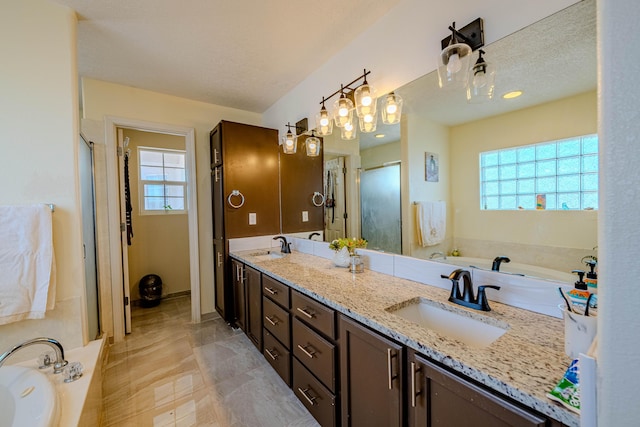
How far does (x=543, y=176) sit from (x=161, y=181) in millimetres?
4189

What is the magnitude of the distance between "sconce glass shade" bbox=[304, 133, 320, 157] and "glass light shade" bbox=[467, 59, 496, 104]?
1.39 meters

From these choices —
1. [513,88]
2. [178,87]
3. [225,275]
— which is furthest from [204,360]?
[513,88]

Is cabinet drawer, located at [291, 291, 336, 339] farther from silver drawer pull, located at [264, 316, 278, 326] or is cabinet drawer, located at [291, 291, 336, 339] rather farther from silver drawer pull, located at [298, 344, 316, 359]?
Answer: silver drawer pull, located at [264, 316, 278, 326]

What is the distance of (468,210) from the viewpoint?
133 cm

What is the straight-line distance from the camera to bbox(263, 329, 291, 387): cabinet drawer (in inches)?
66.6

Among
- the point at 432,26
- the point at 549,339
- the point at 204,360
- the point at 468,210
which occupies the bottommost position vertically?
the point at 204,360

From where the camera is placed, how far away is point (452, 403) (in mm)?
792

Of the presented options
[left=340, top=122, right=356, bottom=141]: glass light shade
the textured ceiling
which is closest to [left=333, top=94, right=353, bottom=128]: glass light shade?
[left=340, top=122, right=356, bottom=141]: glass light shade

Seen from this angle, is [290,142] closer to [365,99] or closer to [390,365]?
[365,99]

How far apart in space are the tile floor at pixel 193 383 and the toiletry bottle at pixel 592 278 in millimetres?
1563

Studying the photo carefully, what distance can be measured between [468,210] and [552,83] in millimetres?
621

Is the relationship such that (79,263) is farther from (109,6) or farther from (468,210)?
(468,210)

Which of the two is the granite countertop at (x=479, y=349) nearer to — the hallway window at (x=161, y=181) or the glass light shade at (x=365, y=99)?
the glass light shade at (x=365, y=99)

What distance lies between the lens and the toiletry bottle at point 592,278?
0.94m
